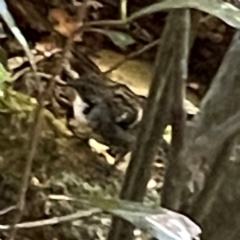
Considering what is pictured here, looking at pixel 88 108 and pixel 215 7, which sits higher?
pixel 215 7

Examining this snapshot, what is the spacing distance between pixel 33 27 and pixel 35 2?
0.20 ft

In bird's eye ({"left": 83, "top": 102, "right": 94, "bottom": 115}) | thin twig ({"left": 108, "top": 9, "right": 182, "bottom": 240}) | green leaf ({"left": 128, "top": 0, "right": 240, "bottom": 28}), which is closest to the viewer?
green leaf ({"left": 128, "top": 0, "right": 240, "bottom": 28})

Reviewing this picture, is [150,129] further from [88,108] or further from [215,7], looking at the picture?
[88,108]

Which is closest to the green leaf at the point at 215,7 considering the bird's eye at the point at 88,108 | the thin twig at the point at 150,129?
the thin twig at the point at 150,129

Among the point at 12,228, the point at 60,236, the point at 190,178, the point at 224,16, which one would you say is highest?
the point at 224,16

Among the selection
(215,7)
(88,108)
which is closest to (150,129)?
(215,7)

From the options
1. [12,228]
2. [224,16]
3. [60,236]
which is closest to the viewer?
[224,16]

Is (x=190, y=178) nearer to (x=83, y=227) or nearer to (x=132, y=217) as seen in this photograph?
(x=132, y=217)

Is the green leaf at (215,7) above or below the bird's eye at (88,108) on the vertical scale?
above

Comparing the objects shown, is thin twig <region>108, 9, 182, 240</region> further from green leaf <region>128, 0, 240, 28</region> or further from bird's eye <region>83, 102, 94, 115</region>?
bird's eye <region>83, 102, 94, 115</region>

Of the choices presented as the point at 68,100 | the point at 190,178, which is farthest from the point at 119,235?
the point at 68,100

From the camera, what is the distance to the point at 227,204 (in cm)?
89

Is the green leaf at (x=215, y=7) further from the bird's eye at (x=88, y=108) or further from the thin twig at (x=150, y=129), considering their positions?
the bird's eye at (x=88, y=108)

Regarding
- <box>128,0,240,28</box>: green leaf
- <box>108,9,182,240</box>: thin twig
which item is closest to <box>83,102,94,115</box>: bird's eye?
<box>108,9,182,240</box>: thin twig
